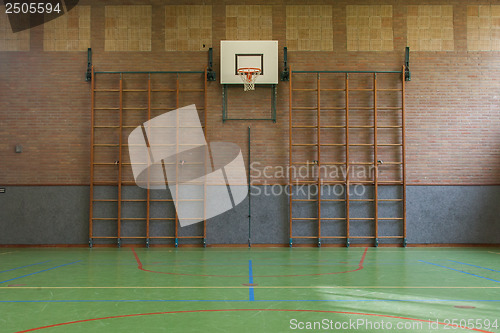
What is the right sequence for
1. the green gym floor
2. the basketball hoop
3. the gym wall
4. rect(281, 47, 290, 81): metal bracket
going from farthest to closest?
rect(281, 47, 290, 81): metal bracket
the gym wall
the basketball hoop
the green gym floor

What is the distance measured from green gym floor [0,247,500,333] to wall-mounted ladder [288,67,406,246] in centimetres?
251

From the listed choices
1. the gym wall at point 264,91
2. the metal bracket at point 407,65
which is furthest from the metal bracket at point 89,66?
the metal bracket at point 407,65

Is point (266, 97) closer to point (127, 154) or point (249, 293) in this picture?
point (127, 154)

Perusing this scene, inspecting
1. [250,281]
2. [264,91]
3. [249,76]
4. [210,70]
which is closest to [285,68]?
[264,91]

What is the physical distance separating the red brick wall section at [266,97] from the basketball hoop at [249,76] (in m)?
0.47

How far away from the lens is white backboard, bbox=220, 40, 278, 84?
13539 mm

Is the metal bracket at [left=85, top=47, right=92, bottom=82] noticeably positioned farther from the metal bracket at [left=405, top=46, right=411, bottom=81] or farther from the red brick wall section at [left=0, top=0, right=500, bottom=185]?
the metal bracket at [left=405, top=46, right=411, bottom=81]

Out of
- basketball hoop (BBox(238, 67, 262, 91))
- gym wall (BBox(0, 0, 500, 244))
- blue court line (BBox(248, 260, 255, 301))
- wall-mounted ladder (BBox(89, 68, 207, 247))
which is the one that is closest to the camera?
blue court line (BBox(248, 260, 255, 301))

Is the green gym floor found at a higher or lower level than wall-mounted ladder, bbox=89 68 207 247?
lower

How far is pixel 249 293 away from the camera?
6418mm

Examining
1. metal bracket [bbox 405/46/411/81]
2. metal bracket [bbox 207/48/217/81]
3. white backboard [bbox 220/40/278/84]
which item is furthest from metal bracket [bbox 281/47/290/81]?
metal bracket [bbox 405/46/411/81]

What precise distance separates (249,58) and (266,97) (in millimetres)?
1125

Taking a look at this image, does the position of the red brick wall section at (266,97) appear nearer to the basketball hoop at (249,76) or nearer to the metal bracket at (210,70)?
the metal bracket at (210,70)

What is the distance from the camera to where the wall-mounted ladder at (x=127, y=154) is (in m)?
13.5
